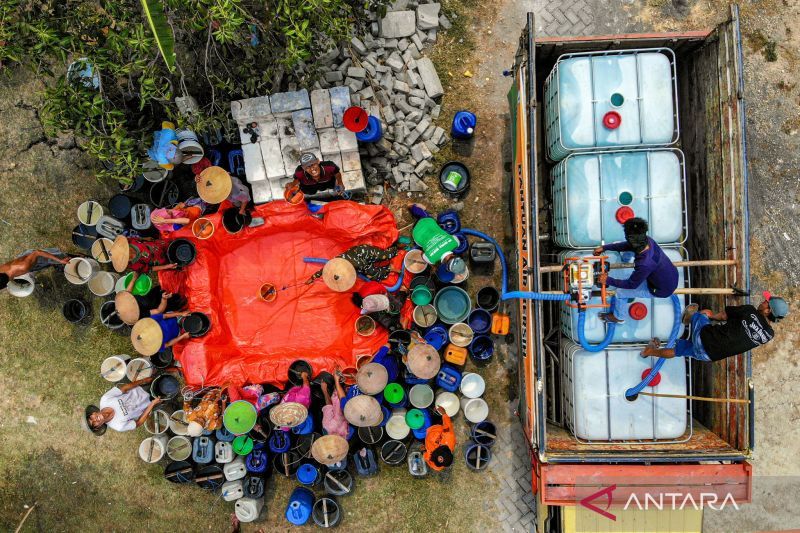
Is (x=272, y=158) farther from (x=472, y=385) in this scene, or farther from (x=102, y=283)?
(x=472, y=385)

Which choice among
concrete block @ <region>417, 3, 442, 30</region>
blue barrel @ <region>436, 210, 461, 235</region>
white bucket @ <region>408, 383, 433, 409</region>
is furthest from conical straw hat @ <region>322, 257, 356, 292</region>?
concrete block @ <region>417, 3, 442, 30</region>

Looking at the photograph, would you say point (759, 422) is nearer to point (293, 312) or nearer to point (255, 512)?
point (293, 312)

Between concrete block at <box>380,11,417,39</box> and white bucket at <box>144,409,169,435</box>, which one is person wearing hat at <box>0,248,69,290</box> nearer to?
white bucket at <box>144,409,169,435</box>

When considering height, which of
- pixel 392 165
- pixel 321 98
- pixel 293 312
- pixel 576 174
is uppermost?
pixel 321 98

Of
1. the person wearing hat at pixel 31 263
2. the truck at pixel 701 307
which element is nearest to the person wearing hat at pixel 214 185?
the person wearing hat at pixel 31 263

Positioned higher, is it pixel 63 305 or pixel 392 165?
pixel 392 165

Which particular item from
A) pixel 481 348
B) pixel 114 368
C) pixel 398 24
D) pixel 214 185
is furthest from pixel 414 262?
pixel 114 368

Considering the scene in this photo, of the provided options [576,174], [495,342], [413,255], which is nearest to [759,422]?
[495,342]
